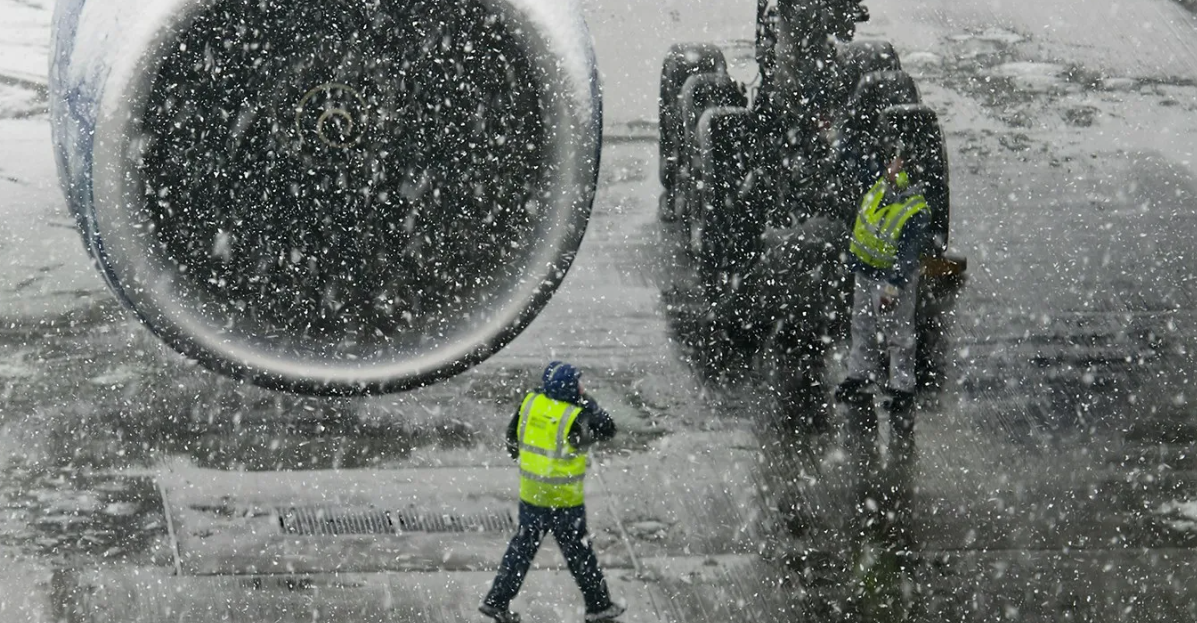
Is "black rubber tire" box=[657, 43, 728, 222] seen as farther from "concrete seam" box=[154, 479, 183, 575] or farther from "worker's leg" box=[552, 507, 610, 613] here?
"worker's leg" box=[552, 507, 610, 613]

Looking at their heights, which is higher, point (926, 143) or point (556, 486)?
point (556, 486)

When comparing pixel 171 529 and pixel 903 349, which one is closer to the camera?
pixel 171 529

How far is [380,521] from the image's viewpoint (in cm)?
912

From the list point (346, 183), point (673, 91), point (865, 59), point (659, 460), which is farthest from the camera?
point (673, 91)

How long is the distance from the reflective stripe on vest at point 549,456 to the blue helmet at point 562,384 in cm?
3

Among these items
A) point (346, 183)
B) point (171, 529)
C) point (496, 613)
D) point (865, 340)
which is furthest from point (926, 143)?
point (346, 183)

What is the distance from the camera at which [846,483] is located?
9.60m

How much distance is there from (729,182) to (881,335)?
145cm

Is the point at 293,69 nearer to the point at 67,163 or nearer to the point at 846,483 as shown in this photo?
the point at 67,163

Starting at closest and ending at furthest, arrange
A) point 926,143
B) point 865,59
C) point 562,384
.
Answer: point 562,384, point 926,143, point 865,59

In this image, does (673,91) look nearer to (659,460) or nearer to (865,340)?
(865,340)

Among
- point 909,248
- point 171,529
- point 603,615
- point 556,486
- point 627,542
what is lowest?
point 171,529

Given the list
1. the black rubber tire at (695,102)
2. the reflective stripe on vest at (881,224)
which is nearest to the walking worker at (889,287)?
the reflective stripe on vest at (881,224)

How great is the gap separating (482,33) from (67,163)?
1.15 metres
